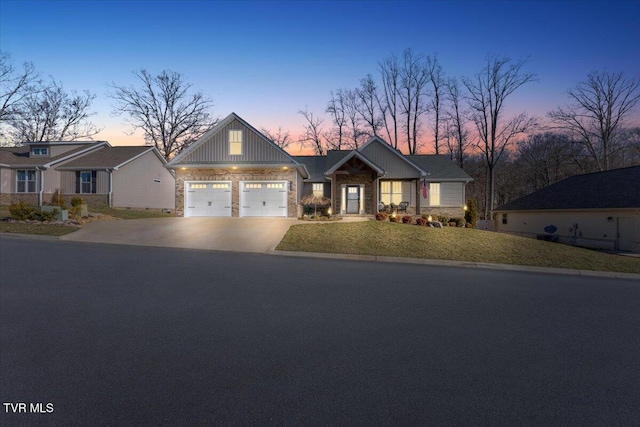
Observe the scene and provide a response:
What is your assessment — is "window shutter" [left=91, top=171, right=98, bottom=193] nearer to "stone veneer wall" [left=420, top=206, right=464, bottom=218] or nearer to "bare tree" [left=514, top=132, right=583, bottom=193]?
"stone veneer wall" [left=420, top=206, right=464, bottom=218]

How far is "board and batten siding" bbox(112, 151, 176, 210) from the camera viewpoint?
101 ft

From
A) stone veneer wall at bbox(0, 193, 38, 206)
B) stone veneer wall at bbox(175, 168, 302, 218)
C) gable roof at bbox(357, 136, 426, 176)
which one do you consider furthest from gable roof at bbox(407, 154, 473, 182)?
stone veneer wall at bbox(0, 193, 38, 206)

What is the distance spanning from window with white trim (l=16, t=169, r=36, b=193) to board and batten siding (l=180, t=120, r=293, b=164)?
1663cm

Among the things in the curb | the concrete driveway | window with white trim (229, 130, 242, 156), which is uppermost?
window with white trim (229, 130, 242, 156)

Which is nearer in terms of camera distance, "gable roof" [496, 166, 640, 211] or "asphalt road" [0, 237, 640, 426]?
"asphalt road" [0, 237, 640, 426]

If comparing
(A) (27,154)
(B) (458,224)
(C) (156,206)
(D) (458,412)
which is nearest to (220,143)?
(C) (156,206)

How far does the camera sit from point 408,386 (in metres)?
3.54

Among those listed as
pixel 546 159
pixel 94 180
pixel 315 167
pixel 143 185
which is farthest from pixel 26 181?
pixel 546 159

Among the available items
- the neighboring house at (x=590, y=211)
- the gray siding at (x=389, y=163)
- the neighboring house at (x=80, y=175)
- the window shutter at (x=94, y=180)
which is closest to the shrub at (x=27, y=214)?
the neighboring house at (x=80, y=175)

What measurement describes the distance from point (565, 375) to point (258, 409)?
3.22 metres

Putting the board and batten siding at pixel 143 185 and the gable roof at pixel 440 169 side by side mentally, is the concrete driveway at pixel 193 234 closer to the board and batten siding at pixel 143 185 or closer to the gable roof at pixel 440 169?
the board and batten siding at pixel 143 185

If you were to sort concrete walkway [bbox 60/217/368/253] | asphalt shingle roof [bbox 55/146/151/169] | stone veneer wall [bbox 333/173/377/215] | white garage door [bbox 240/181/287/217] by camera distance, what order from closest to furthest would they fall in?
concrete walkway [bbox 60/217/368/253], white garage door [bbox 240/181/287/217], stone veneer wall [bbox 333/173/377/215], asphalt shingle roof [bbox 55/146/151/169]

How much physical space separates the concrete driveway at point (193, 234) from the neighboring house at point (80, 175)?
35.6 feet

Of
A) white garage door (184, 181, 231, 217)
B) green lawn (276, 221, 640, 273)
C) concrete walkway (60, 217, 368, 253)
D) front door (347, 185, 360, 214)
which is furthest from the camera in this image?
front door (347, 185, 360, 214)
